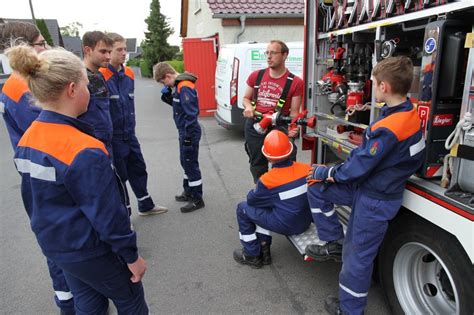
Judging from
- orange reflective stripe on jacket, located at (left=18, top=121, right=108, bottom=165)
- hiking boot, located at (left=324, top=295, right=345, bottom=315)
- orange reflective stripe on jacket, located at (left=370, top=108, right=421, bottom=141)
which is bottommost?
hiking boot, located at (left=324, top=295, right=345, bottom=315)

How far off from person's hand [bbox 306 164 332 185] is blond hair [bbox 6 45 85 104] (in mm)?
1784

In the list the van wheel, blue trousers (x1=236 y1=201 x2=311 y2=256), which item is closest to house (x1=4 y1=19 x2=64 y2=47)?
blue trousers (x1=236 y1=201 x2=311 y2=256)

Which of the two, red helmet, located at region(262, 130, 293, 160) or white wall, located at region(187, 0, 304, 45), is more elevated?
white wall, located at region(187, 0, 304, 45)

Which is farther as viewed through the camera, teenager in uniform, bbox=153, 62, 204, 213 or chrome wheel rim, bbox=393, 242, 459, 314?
teenager in uniform, bbox=153, 62, 204, 213

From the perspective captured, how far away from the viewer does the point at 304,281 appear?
322cm

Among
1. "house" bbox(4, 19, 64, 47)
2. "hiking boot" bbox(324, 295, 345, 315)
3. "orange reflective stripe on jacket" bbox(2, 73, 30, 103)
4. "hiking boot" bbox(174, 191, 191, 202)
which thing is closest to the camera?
"orange reflective stripe on jacket" bbox(2, 73, 30, 103)

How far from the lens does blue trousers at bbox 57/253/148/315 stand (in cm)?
177

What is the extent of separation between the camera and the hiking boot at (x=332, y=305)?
270cm

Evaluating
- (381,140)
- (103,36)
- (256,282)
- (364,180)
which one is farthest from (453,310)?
(103,36)

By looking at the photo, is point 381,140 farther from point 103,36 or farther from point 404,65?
point 103,36

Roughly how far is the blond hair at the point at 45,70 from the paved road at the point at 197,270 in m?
2.05

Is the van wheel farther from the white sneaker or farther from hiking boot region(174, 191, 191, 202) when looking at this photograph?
hiking boot region(174, 191, 191, 202)

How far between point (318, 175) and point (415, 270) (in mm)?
927

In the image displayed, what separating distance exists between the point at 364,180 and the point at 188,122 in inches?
102
